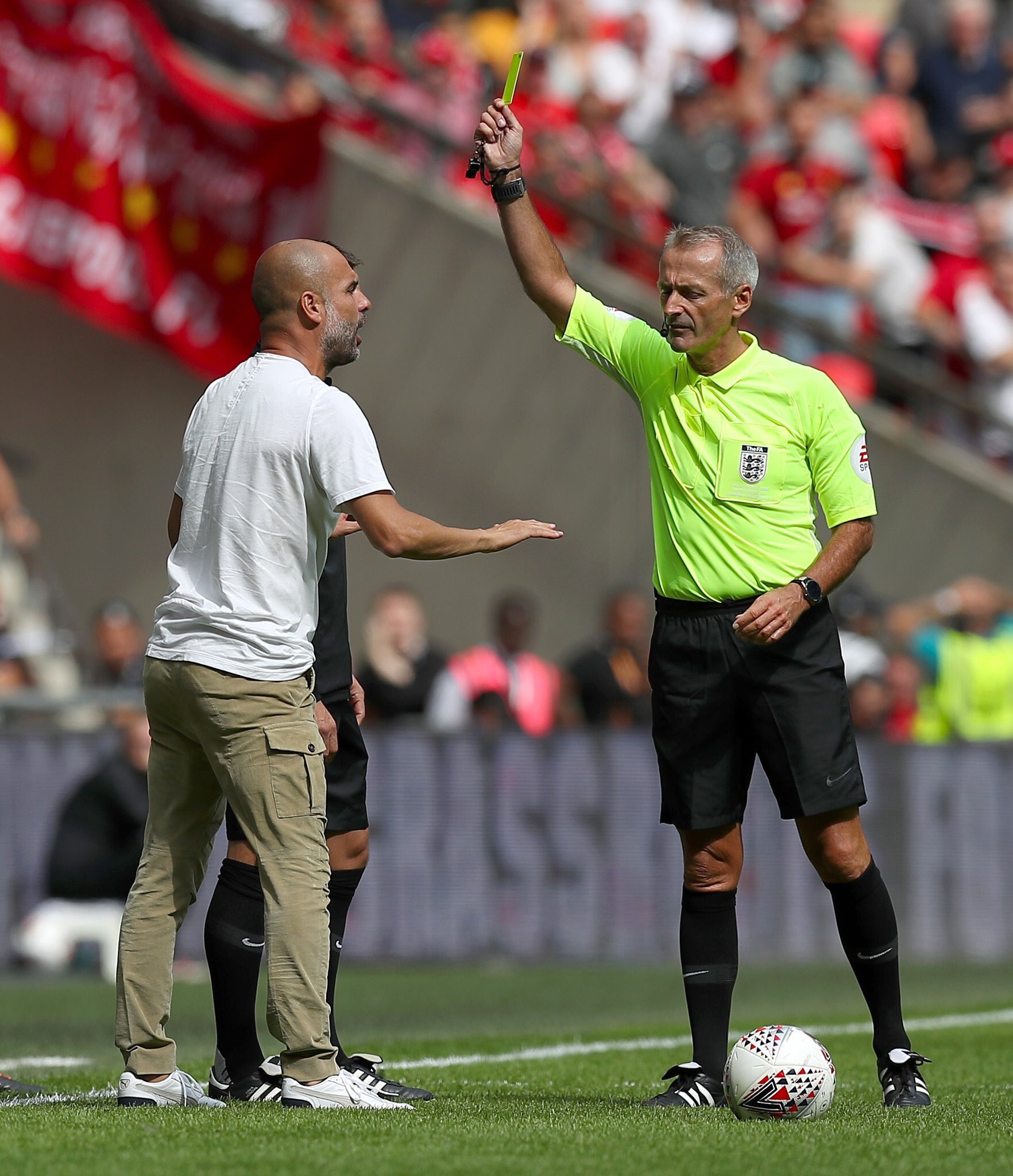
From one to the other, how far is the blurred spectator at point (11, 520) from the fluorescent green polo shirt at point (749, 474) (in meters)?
9.40

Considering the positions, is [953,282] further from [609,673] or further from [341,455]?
[341,455]

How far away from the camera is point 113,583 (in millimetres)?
16188

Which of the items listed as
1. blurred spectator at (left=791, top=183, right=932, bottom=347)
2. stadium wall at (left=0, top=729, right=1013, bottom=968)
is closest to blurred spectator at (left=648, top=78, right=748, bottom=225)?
blurred spectator at (left=791, top=183, right=932, bottom=347)

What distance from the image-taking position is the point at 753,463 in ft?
20.4

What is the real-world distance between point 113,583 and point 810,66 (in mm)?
7050

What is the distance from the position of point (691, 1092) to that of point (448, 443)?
33.2ft

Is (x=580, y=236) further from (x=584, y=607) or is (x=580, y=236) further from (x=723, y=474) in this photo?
(x=723, y=474)

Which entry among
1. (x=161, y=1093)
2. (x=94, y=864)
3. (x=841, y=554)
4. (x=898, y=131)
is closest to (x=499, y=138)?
(x=841, y=554)

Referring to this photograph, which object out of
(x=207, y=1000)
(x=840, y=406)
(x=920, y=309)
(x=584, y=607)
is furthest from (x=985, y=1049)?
(x=920, y=309)

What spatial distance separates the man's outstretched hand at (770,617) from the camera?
5953 millimetres

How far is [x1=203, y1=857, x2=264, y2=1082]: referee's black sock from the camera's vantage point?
612 centimetres

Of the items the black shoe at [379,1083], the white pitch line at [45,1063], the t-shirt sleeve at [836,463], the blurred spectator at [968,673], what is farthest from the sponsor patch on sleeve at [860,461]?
the blurred spectator at [968,673]

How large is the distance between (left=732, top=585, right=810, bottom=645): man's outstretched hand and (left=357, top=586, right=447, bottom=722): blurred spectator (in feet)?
23.5

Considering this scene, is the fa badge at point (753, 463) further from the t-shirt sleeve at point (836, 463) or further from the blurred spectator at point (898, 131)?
the blurred spectator at point (898, 131)
